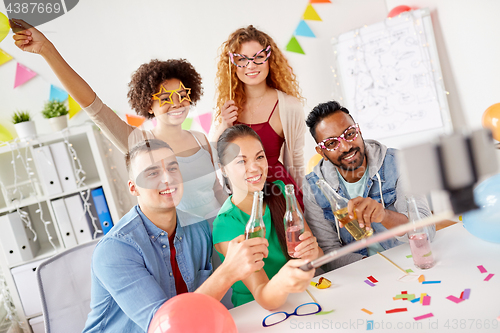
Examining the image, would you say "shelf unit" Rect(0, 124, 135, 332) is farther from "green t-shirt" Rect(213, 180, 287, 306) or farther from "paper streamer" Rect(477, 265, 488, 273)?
"paper streamer" Rect(477, 265, 488, 273)

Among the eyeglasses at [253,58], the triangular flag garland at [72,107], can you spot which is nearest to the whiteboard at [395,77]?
the eyeglasses at [253,58]

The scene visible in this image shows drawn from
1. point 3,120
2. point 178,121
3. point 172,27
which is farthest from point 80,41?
point 178,121

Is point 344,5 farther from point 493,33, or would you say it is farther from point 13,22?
point 13,22

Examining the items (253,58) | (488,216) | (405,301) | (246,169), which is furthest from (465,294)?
(253,58)

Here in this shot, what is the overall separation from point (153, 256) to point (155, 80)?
59cm

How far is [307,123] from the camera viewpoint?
130 centimetres

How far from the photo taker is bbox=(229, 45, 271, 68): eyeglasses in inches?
48.7

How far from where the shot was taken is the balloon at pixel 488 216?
3.28ft

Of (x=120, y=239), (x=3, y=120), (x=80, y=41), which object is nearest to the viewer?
(x=120, y=239)

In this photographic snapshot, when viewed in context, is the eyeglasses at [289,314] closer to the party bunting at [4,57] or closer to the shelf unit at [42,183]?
the shelf unit at [42,183]

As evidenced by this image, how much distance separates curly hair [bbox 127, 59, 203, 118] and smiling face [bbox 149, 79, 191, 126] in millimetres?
27

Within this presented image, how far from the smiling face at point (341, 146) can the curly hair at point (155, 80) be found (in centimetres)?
45

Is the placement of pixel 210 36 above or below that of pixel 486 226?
above

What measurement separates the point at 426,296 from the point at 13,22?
1.55 metres
